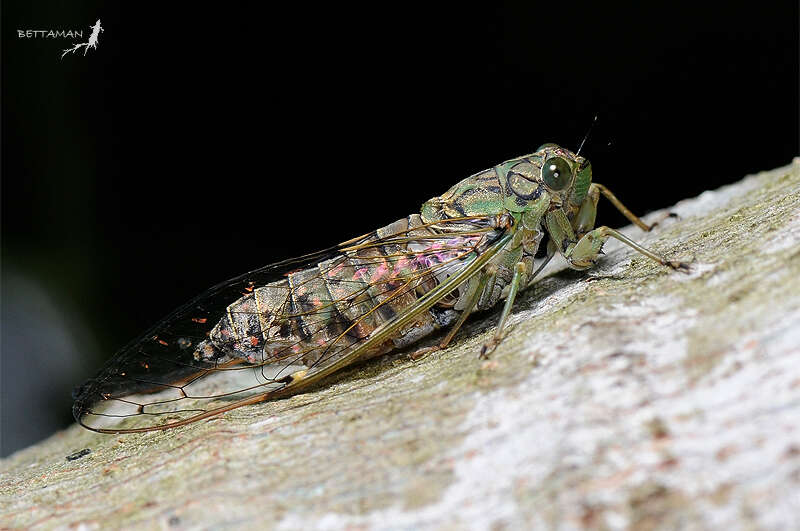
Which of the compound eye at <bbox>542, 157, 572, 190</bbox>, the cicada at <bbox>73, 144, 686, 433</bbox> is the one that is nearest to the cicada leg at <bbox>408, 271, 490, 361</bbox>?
the cicada at <bbox>73, 144, 686, 433</bbox>

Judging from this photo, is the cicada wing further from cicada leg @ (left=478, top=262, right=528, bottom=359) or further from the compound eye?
the compound eye

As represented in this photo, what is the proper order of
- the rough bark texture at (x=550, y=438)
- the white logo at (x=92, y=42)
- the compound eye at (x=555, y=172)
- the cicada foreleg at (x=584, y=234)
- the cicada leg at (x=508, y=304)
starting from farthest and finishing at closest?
the white logo at (x=92, y=42) → the compound eye at (x=555, y=172) → the cicada foreleg at (x=584, y=234) → the cicada leg at (x=508, y=304) → the rough bark texture at (x=550, y=438)

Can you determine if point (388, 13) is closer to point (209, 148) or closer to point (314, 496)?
point (209, 148)

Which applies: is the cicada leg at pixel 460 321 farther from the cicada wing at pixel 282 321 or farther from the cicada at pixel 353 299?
the cicada wing at pixel 282 321

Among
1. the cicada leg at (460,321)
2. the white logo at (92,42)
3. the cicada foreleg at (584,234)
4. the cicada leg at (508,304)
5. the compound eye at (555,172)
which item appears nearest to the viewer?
the cicada leg at (508,304)

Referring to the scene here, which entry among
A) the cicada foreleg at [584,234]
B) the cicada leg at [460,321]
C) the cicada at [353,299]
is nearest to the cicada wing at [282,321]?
the cicada at [353,299]

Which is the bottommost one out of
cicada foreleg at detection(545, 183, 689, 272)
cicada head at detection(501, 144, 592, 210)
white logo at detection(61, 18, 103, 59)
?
cicada foreleg at detection(545, 183, 689, 272)

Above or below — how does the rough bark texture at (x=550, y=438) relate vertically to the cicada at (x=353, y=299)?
below
